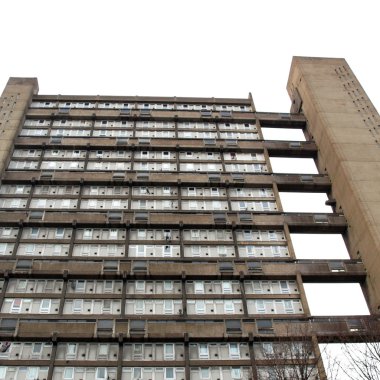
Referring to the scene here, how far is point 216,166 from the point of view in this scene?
177 feet

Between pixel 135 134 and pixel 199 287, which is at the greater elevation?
pixel 135 134

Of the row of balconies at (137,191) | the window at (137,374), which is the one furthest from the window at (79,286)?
the row of balconies at (137,191)

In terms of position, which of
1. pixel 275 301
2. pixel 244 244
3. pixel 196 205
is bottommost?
pixel 275 301

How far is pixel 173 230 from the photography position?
46094 millimetres

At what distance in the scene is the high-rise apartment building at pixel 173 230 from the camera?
1431 inches

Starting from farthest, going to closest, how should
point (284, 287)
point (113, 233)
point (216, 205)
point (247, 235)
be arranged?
point (216, 205) → point (247, 235) → point (113, 233) → point (284, 287)

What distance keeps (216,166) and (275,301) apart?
18515mm

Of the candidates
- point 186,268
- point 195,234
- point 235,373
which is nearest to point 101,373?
point 235,373

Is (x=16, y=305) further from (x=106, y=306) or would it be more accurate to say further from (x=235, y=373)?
(x=235, y=373)

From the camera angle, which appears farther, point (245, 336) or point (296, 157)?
point (296, 157)

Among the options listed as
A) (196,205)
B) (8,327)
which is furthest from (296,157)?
(8,327)

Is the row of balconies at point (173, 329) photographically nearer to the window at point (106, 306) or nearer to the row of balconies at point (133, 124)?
the window at point (106, 306)

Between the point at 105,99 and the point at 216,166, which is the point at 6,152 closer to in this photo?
the point at 105,99

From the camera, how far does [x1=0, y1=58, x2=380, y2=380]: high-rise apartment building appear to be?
3634cm
